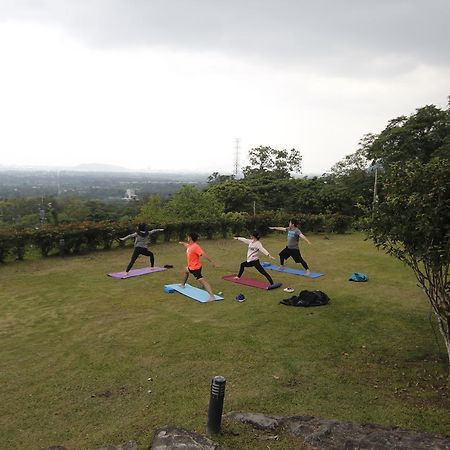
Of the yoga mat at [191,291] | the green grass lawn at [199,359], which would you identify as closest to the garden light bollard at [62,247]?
the green grass lawn at [199,359]

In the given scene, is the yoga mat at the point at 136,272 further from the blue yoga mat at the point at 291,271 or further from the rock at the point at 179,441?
the rock at the point at 179,441

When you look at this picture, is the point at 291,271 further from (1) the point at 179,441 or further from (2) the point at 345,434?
(1) the point at 179,441

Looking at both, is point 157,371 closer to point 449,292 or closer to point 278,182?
point 449,292

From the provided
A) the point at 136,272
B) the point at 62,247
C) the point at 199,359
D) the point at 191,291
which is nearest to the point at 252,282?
the point at 191,291

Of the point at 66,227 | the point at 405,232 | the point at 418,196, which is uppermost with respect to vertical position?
the point at 418,196

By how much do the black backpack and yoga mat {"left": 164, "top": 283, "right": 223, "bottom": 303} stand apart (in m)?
1.60

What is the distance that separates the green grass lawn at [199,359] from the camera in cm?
470

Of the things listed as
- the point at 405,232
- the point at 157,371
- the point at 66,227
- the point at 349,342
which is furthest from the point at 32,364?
the point at 66,227

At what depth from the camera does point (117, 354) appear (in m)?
6.42

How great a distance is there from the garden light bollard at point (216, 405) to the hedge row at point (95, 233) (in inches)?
436

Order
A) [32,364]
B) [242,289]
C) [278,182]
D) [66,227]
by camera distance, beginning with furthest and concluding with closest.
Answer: [278,182]
[66,227]
[242,289]
[32,364]

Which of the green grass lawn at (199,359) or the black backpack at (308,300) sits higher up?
the black backpack at (308,300)

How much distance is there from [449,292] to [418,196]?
157 centimetres

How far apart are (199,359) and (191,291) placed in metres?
3.71
